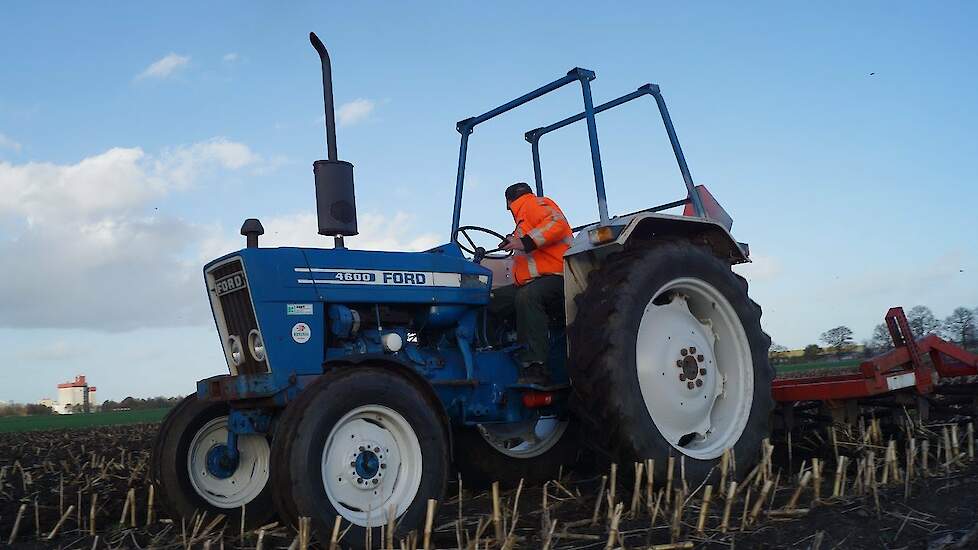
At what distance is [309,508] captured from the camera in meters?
3.48

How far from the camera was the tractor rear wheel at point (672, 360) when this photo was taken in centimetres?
450

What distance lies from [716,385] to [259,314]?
2790 mm

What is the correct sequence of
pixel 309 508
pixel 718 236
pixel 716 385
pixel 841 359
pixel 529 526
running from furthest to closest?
pixel 841 359, pixel 718 236, pixel 716 385, pixel 529 526, pixel 309 508

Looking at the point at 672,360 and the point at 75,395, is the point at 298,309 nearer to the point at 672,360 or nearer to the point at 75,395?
the point at 672,360

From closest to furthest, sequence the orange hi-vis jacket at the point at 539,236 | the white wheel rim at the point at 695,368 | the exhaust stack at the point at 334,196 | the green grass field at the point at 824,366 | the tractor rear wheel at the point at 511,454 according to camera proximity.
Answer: the exhaust stack at the point at 334,196, the white wheel rim at the point at 695,368, the orange hi-vis jacket at the point at 539,236, the tractor rear wheel at the point at 511,454, the green grass field at the point at 824,366

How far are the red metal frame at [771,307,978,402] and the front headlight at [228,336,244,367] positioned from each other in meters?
3.46

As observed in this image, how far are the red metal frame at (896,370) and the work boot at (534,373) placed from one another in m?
1.69

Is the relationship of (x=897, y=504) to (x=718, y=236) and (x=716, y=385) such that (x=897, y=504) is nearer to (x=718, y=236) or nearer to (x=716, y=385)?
(x=716, y=385)

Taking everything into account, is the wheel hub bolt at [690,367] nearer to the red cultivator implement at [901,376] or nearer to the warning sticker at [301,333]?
the red cultivator implement at [901,376]

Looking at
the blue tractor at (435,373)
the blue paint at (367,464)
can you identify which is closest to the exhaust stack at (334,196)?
the blue tractor at (435,373)

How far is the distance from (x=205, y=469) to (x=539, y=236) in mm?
2352

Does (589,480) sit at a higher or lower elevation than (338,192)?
lower

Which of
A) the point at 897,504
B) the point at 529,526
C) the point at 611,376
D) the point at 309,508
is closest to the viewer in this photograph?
the point at 309,508

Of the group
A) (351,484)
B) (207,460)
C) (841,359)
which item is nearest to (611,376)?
(351,484)
